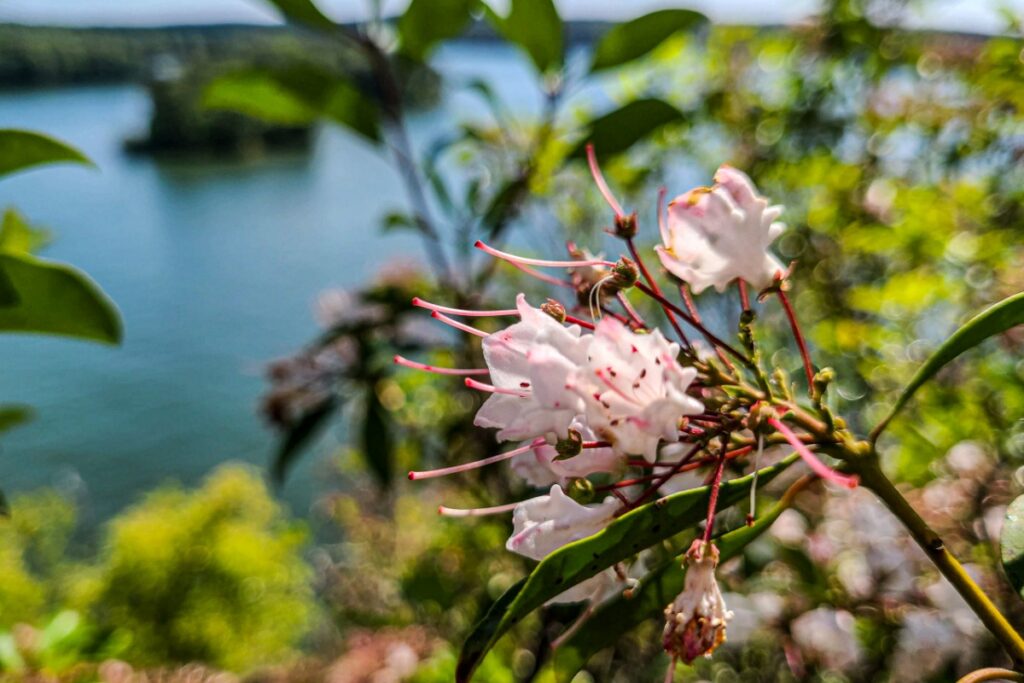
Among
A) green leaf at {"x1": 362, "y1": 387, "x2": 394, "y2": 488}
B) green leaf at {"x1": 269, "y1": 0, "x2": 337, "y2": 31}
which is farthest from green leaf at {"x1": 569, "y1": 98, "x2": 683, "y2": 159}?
green leaf at {"x1": 362, "y1": 387, "x2": 394, "y2": 488}

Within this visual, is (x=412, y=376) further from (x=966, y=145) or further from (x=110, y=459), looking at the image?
(x=110, y=459)

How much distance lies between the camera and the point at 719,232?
0.40 m

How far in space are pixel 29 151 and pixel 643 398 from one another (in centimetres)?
55

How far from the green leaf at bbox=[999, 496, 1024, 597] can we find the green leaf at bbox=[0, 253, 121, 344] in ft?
2.09

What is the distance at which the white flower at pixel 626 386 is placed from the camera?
34 centimetres

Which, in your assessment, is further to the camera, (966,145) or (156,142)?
(156,142)

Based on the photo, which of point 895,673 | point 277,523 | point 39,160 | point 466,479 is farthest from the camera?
point 277,523

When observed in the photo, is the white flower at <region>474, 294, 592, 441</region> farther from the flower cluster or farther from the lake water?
the lake water

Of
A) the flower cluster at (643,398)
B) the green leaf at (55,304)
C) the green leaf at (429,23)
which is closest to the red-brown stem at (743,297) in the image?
the flower cluster at (643,398)

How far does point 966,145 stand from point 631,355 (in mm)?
1035

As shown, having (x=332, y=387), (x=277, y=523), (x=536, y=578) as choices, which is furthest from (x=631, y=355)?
(x=277, y=523)

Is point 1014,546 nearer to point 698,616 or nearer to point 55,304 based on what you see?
point 698,616

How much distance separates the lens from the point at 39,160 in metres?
0.67

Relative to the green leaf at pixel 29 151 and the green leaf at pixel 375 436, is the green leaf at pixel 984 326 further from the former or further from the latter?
the green leaf at pixel 375 436
